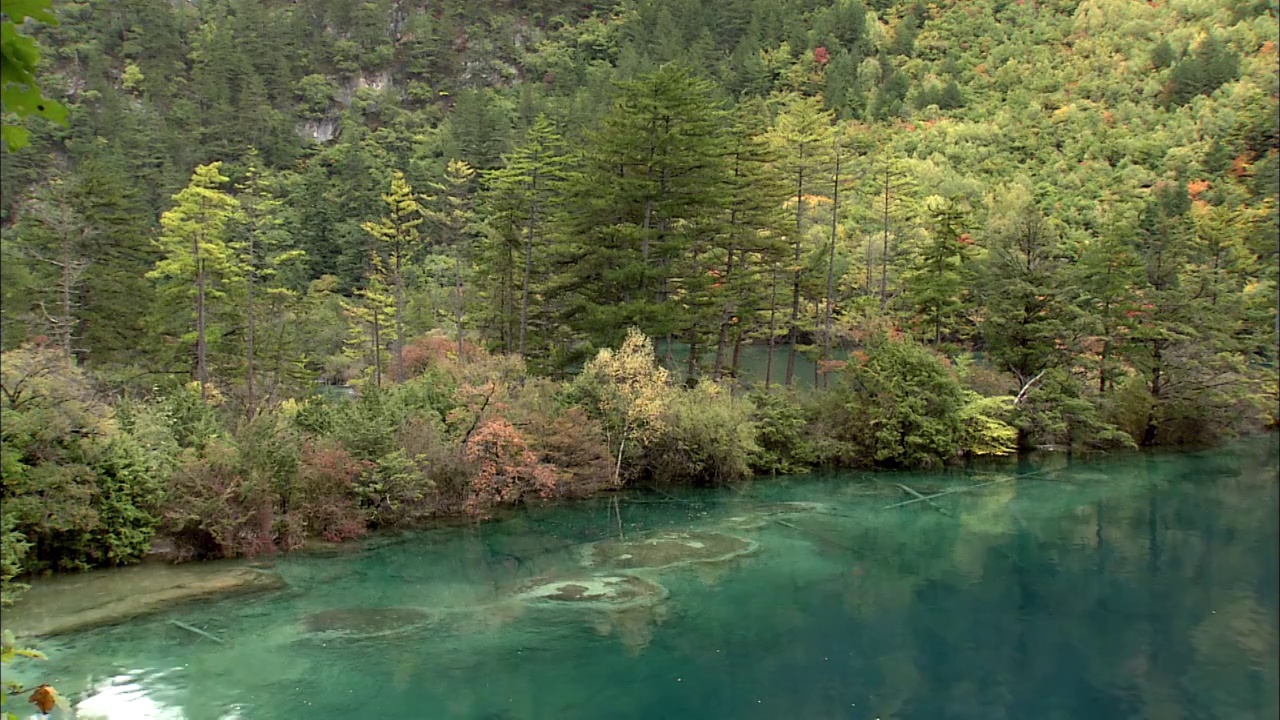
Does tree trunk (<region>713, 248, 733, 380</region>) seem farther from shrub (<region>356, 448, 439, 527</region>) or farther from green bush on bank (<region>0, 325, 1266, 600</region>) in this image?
shrub (<region>356, 448, 439, 527</region>)

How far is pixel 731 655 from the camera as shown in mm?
13500

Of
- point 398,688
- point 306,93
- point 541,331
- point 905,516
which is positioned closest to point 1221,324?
point 905,516

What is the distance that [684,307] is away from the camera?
3078cm

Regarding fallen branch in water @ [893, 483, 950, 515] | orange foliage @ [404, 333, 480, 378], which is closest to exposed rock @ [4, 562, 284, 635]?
fallen branch in water @ [893, 483, 950, 515]

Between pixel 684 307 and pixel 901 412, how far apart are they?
8.30 m

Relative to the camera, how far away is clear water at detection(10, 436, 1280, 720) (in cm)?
1138

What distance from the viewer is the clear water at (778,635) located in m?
11.4

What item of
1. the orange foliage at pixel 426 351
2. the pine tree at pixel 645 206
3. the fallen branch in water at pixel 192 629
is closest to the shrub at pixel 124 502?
the fallen branch in water at pixel 192 629

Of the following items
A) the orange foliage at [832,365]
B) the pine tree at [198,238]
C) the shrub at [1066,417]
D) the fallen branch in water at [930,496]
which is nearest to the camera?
the fallen branch in water at [930,496]

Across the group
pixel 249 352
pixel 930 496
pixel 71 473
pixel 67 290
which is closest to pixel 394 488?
pixel 71 473

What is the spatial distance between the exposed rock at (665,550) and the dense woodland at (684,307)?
4.10 m

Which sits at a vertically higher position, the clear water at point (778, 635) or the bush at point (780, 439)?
the bush at point (780, 439)

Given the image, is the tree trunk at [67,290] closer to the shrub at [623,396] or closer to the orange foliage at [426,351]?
the orange foliage at [426,351]

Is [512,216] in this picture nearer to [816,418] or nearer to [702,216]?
[702,216]
